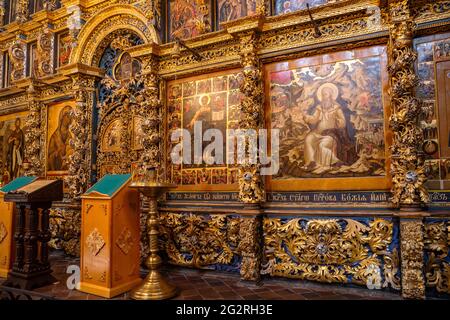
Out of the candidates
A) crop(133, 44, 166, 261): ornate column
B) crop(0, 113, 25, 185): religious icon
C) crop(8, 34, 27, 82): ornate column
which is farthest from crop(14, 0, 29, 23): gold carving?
crop(133, 44, 166, 261): ornate column

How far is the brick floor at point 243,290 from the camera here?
4266mm

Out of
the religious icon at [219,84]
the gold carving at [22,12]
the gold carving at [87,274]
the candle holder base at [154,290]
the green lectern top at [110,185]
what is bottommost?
the candle holder base at [154,290]

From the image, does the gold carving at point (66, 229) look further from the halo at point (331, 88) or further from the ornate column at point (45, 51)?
the halo at point (331, 88)

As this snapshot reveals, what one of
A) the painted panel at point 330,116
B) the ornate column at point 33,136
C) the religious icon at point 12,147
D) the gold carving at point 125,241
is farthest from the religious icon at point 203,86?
the religious icon at point 12,147

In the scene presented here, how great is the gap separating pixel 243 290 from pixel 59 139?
225 inches

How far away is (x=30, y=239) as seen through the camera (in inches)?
192

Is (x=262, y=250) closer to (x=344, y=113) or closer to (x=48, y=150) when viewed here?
(x=344, y=113)

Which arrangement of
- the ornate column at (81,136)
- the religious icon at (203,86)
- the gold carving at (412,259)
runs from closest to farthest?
the gold carving at (412,259) < the religious icon at (203,86) < the ornate column at (81,136)

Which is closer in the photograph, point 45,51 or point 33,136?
point 33,136

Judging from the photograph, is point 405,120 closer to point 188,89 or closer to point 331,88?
point 331,88

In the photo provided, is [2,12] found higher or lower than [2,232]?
higher

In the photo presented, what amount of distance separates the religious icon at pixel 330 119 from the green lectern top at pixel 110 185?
2.37m

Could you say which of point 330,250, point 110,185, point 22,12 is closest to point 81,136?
point 110,185

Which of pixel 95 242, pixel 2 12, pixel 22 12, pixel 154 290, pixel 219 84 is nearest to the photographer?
pixel 154 290
